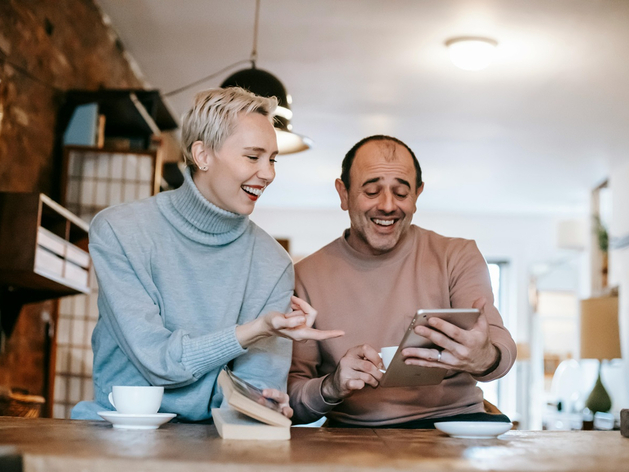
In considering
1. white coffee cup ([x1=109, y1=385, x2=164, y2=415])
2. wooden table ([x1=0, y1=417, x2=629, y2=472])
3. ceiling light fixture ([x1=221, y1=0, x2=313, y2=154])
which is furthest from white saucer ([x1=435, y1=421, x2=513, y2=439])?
ceiling light fixture ([x1=221, y1=0, x2=313, y2=154])

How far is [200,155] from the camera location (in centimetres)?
199

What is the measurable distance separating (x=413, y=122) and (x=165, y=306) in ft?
15.7

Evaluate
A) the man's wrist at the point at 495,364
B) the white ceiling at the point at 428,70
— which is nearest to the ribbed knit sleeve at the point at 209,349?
the man's wrist at the point at 495,364

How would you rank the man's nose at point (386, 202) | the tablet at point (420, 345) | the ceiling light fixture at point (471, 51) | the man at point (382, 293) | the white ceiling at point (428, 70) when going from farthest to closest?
the ceiling light fixture at point (471, 51)
the white ceiling at point (428, 70)
the man's nose at point (386, 202)
the man at point (382, 293)
the tablet at point (420, 345)

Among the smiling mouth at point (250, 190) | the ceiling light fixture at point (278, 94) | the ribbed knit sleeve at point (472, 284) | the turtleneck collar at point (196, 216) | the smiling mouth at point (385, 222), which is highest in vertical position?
the ceiling light fixture at point (278, 94)

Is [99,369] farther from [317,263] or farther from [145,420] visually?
[317,263]

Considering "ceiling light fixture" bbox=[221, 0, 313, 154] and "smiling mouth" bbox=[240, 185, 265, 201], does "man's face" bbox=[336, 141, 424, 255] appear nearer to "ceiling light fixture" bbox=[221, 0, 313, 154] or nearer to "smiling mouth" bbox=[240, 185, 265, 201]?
"smiling mouth" bbox=[240, 185, 265, 201]

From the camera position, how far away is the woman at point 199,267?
1.79 metres

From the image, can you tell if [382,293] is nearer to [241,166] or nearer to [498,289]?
[241,166]

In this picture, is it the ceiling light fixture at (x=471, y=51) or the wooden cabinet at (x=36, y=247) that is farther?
the ceiling light fixture at (x=471, y=51)

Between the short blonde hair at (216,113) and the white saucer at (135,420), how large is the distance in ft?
2.48

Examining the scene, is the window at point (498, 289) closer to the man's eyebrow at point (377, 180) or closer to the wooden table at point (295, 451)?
the man's eyebrow at point (377, 180)

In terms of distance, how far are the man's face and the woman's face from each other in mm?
459

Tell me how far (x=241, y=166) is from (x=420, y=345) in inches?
25.5
